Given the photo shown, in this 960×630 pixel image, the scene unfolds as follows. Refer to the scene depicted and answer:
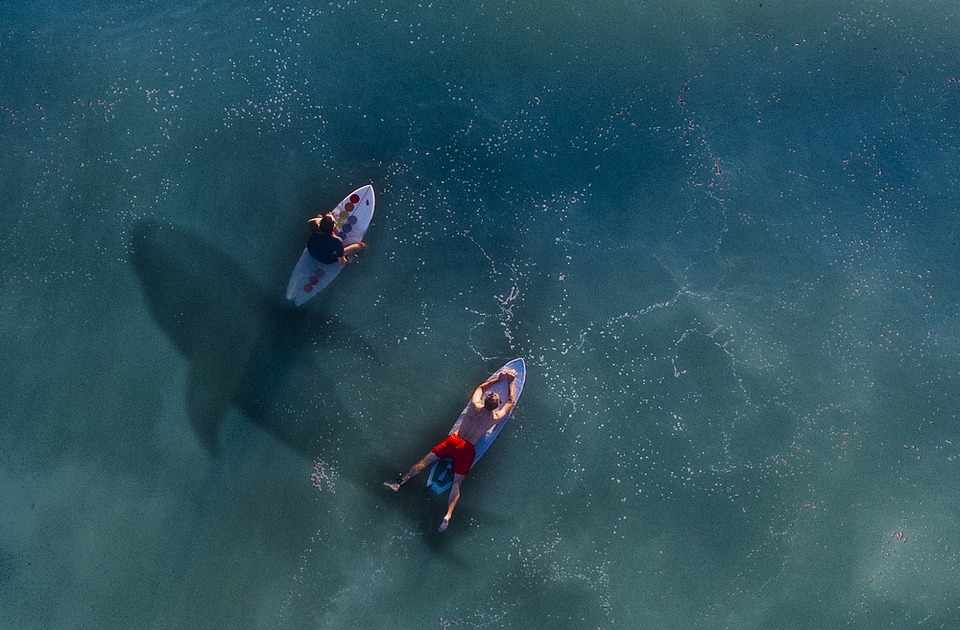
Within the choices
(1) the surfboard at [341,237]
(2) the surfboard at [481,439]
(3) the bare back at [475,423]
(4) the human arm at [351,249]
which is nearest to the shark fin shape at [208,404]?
(1) the surfboard at [341,237]

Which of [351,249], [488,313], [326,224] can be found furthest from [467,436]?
[326,224]

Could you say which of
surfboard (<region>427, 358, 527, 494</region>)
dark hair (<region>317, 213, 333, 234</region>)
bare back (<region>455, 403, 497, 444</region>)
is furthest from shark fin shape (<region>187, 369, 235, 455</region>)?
bare back (<region>455, 403, 497, 444</region>)

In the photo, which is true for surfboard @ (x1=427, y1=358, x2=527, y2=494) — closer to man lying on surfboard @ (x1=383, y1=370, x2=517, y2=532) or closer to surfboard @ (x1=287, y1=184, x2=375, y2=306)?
man lying on surfboard @ (x1=383, y1=370, x2=517, y2=532)

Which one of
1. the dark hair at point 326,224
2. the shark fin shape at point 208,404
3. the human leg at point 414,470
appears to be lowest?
the human leg at point 414,470

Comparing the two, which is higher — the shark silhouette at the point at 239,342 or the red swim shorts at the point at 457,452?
the shark silhouette at the point at 239,342

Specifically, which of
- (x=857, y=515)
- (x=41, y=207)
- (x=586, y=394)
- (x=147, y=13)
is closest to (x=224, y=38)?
(x=147, y=13)

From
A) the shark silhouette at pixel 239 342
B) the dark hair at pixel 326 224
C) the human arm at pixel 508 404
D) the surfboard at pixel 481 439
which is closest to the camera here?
Result: the dark hair at pixel 326 224

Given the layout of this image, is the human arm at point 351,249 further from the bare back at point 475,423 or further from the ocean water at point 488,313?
the bare back at point 475,423
